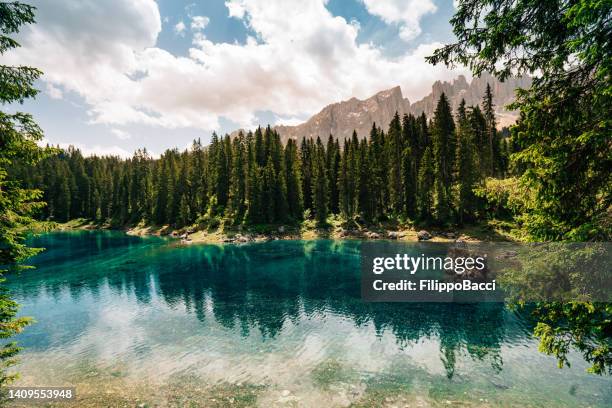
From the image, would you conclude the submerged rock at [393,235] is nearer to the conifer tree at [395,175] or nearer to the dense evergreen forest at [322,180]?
the dense evergreen forest at [322,180]

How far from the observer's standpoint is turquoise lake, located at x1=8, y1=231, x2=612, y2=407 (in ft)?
47.8

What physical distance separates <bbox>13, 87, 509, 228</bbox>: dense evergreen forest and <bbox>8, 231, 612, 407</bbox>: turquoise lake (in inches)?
1393

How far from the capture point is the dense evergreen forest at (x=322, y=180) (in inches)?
2344

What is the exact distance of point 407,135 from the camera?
77562mm

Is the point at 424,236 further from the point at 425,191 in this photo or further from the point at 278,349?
the point at 278,349

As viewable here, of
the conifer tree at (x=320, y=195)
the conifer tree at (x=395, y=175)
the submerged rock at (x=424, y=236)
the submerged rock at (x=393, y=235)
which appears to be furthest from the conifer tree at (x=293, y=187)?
the submerged rock at (x=424, y=236)

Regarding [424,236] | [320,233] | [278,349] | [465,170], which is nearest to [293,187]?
[320,233]

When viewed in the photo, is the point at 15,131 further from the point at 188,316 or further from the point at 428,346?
the point at 428,346

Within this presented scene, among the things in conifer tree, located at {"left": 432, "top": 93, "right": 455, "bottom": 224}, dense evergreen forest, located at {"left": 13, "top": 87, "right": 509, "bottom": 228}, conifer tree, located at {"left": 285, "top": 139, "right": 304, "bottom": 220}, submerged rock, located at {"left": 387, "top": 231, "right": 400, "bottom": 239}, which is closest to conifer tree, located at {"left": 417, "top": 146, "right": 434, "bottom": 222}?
dense evergreen forest, located at {"left": 13, "top": 87, "right": 509, "bottom": 228}

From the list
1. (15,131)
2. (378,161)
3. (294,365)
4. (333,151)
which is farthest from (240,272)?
(333,151)

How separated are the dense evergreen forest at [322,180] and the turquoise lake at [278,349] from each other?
35.4m

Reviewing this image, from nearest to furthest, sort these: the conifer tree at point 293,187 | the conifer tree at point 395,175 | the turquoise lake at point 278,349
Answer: the turquoise lake at point 278,349, the conifer tree at point 395,175, the conifer tree at point 293,187

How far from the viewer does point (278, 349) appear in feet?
64.2

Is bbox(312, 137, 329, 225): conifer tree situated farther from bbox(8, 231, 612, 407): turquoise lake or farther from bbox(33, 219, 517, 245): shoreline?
bbox(8, 231, 612, 407): turquoise lake
